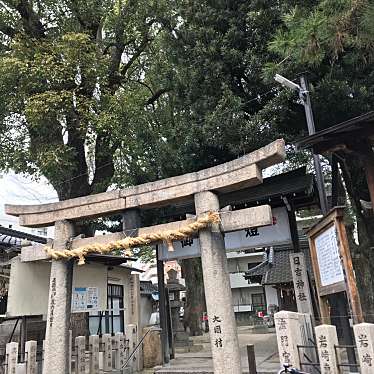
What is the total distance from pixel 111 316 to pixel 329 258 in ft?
38.3

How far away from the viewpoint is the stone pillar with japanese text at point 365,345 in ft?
16.0

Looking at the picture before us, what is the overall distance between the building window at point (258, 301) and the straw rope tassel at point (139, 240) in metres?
36.0

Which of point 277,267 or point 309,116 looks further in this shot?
point 277,267

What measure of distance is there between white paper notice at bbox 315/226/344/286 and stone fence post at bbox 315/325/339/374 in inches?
30.5

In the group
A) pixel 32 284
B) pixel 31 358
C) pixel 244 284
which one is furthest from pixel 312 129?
pixel 244 284

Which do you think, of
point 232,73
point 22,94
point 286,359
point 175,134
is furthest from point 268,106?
point 22,94

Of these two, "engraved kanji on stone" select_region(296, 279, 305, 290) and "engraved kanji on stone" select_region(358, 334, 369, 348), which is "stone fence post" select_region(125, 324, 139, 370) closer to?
"engraved kanji on stone" select_region(296, 279, 305, 290)

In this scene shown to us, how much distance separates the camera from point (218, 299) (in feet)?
21.8

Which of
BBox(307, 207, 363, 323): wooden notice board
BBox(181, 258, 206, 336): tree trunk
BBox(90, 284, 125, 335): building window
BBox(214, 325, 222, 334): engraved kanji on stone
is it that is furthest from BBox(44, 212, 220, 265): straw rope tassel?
BBox(181, 258, 206, 336): tree trunk

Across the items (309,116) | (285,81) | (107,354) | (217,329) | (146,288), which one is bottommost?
(107,354)

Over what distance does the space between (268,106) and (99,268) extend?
684 cm

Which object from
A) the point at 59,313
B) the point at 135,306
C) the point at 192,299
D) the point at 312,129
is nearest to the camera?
the point at 59,313

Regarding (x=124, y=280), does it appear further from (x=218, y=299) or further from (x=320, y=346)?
(x=320, y=346)

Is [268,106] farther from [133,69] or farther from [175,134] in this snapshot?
[133,69]
